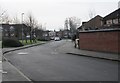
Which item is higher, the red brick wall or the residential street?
the red brick wall

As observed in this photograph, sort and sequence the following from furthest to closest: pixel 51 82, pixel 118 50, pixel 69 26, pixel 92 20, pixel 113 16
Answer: pixel 69 26 → pixel 92 20 → pixel 113 16 → pixel 118 50 → pixel 51 82

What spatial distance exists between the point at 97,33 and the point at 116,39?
451 cm

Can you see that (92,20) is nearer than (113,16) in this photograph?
No

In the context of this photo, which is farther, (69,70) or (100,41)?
(100,41)

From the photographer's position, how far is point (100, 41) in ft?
96.6

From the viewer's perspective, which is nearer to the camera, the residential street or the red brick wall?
the residential street

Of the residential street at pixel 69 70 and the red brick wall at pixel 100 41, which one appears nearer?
the residential street at pixel 69 70

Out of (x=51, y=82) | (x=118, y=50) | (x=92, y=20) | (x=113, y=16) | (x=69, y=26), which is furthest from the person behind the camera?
(x=69, y=26)

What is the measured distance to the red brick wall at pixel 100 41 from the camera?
26375 millimetres

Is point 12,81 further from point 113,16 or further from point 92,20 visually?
point 92,20

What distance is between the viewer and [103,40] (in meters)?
28.7

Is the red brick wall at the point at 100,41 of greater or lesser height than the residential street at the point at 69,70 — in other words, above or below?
above

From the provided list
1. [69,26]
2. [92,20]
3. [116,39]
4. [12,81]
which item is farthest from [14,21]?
[12,81]

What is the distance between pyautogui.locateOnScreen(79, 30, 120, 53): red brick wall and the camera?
26375mm
